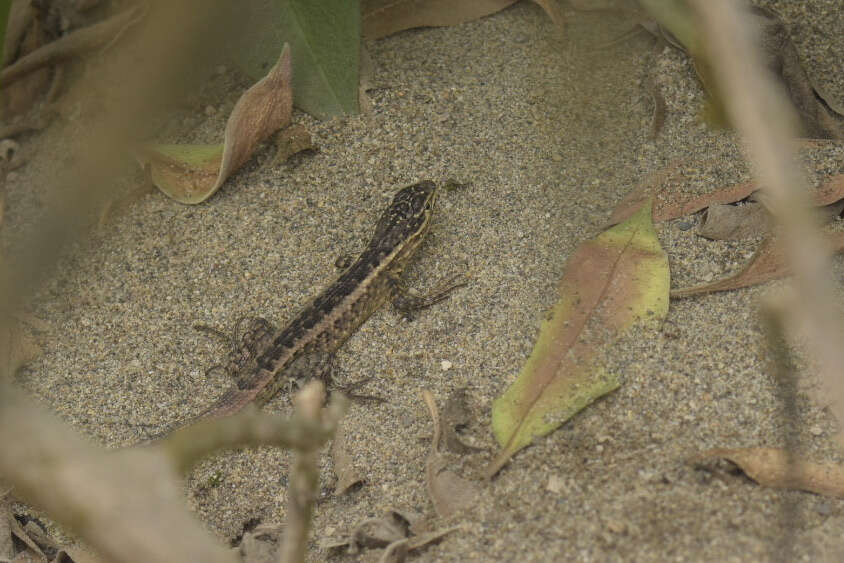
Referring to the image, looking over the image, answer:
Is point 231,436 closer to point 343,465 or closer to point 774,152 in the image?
point 774,152

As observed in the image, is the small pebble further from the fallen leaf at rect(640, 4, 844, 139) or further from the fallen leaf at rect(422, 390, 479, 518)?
the fallen leaf at rect(640, 4, 844, 139)

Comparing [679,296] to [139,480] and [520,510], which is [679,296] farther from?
[139,480]

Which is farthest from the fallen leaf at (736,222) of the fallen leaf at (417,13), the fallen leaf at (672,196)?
the fallen leaf at (417,13)

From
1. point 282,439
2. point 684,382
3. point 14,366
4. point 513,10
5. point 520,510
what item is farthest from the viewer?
point 513,10

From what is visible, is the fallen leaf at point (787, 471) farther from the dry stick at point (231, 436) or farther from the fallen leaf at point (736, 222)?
the dry stick at point (231, 436)

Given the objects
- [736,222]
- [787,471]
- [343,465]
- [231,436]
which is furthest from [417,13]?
[231,436]

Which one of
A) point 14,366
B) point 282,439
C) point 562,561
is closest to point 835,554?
point 562,561

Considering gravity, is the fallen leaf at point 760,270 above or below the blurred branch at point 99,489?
below
